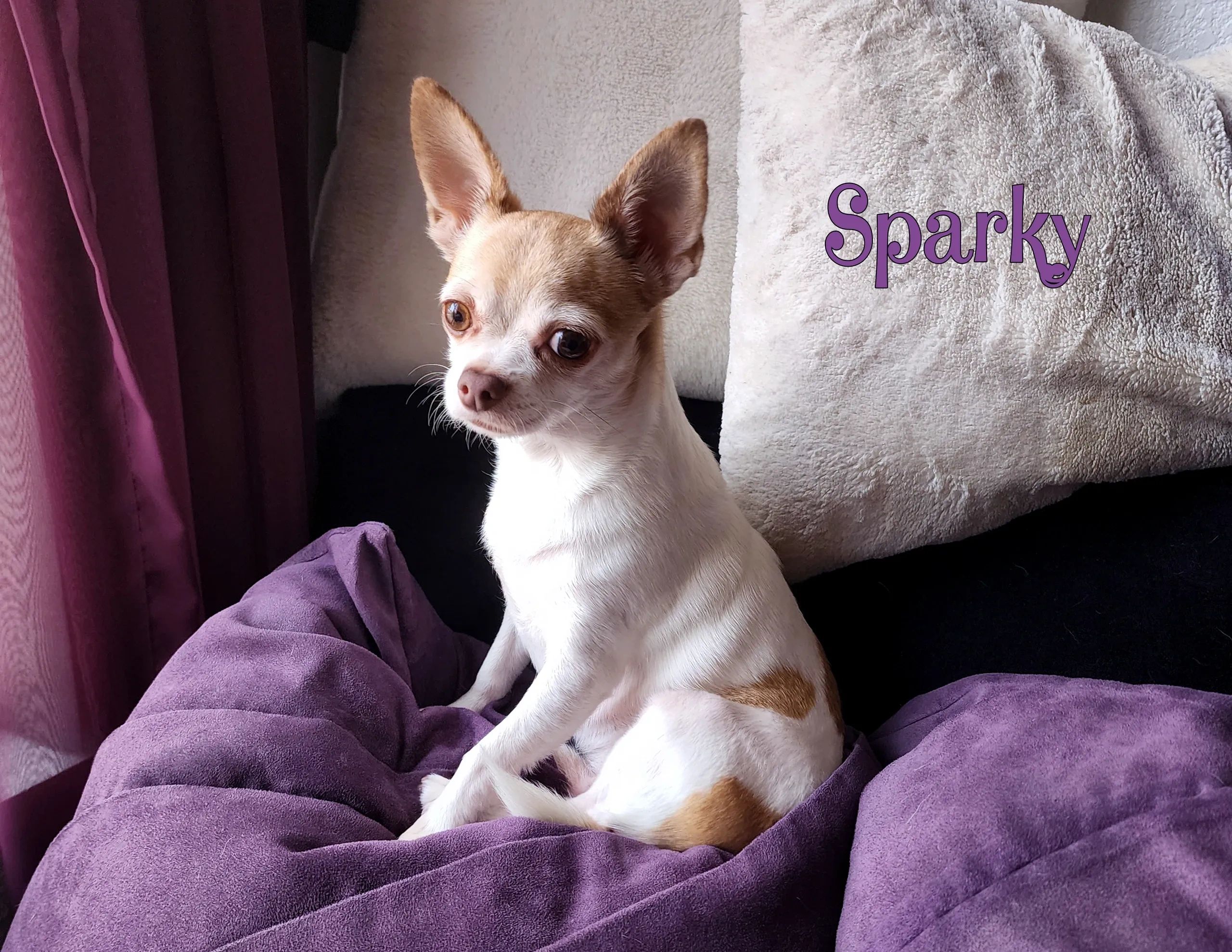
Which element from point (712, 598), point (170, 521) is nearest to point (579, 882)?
point (712, 598)

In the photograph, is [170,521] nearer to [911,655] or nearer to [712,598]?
[712,598]

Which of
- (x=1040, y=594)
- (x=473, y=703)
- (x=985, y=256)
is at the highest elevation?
(x=985, y=256)

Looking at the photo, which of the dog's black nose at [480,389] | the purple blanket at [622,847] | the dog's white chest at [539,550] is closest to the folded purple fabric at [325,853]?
the purple blanket at [622,847]

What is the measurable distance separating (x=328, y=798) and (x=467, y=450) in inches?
26.3

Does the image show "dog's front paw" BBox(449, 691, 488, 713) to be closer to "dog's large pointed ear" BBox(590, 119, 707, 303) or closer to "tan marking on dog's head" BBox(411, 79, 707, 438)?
"tan marking on dog's head" BBox(411, 79, 707, 438)

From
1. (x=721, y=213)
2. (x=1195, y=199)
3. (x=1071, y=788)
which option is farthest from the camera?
(x=721, y=213)

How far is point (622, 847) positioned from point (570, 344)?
1.85 feet

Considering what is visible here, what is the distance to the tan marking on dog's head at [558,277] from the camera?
94 cm

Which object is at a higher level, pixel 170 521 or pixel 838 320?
pixel 838 320

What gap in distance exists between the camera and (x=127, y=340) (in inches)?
41.0

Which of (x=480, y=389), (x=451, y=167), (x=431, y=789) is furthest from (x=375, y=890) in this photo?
(x=451, y=167)

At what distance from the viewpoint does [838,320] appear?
1.10m

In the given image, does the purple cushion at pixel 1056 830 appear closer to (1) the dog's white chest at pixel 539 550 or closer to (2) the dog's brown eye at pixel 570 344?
(1) the dog's white chest at pixel 539 550

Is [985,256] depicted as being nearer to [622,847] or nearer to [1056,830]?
[1056,830]
